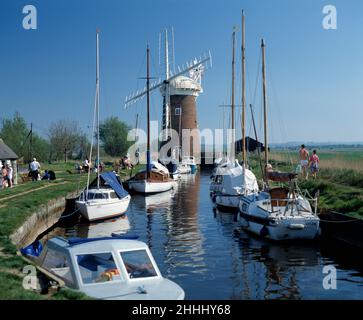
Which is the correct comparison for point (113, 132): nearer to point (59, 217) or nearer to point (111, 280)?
point (59, 217)

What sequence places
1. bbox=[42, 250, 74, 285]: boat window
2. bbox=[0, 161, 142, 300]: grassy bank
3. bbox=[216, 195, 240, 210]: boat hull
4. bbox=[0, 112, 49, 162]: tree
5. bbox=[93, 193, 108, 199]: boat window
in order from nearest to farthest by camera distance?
bbox=[0, 161, 142, 300]: grassy bank, bbox=[42, 250, 74, 285]: boat window, bbox=[93, 193, 108, 199]: boat window, bbox=[216, 195, 240, 210]: boat hull, bbox=[0, 112, 49, 162]: tree

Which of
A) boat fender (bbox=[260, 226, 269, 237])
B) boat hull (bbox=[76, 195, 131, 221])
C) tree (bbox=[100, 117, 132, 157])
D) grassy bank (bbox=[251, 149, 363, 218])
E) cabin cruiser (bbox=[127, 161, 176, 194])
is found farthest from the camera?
tree (bbox=[100, 117, 132, 157])

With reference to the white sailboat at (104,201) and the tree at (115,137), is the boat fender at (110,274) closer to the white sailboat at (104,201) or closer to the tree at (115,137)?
the white sailboat at (104,201)

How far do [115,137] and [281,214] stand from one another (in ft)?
277

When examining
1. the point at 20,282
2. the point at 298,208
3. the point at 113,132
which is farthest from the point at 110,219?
the point at 113,132

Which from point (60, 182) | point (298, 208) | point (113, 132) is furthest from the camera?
point (113, 132)

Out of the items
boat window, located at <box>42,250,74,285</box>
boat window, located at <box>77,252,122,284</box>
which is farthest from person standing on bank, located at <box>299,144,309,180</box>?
boat window, located at <box>77,252,122,284</box>

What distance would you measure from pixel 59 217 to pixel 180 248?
11982mm

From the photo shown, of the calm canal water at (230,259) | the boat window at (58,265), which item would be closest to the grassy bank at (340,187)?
the calm canal water at (230,259)

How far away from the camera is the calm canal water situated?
1600cm

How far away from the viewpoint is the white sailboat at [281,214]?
74.3ft

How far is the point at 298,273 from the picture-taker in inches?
714

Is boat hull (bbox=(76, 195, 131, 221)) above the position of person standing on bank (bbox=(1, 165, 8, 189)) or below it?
below

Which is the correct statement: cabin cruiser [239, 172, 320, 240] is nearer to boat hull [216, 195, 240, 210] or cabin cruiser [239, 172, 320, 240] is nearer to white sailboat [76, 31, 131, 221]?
boat hull [216, 195, 240, 210]
